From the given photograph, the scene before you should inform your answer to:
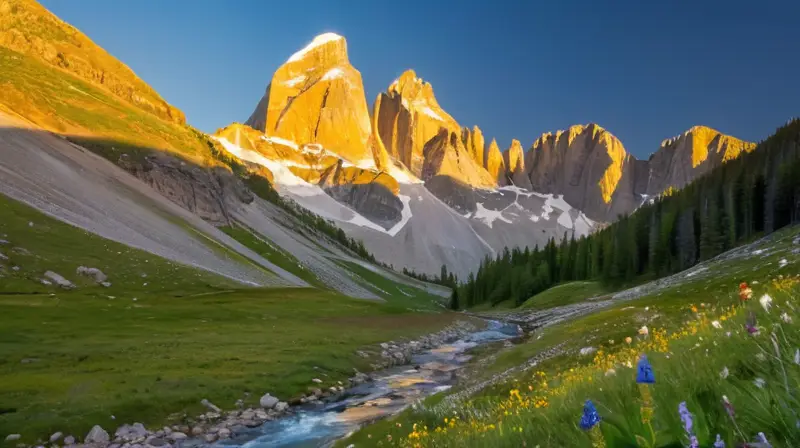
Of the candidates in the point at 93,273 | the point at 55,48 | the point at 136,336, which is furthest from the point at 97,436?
the point at 55,48

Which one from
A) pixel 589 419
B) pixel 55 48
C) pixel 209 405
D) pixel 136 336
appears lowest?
pixel 136 336

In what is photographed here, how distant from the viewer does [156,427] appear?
24.4 m

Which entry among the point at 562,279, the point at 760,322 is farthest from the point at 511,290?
the point at 760,322

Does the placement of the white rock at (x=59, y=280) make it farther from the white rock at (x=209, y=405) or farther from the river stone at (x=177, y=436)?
the river stone at (x=177, y=436)

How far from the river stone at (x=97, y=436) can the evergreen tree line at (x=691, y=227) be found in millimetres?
117128

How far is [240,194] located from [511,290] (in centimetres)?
10939

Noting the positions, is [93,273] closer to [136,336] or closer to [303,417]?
[136,336]

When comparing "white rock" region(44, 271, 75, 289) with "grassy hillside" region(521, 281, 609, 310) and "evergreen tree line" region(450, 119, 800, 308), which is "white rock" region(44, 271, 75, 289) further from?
"evergreen tree line" region(450, 119, 800, 308)

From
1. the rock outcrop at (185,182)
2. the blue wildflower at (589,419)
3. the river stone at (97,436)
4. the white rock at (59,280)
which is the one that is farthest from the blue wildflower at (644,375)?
the rock outcrop at (185,182)

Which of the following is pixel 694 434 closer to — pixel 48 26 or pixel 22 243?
pixel 22 243

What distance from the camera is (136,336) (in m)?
44.0

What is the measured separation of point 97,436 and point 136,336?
24.0 m

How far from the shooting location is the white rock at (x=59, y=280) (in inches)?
2286

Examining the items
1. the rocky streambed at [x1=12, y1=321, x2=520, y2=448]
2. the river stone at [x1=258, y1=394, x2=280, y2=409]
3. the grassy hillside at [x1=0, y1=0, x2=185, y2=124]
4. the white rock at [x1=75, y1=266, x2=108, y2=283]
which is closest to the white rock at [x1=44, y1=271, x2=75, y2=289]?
the white rock at [x1=75, y1=266, x2=108, y2=283]
